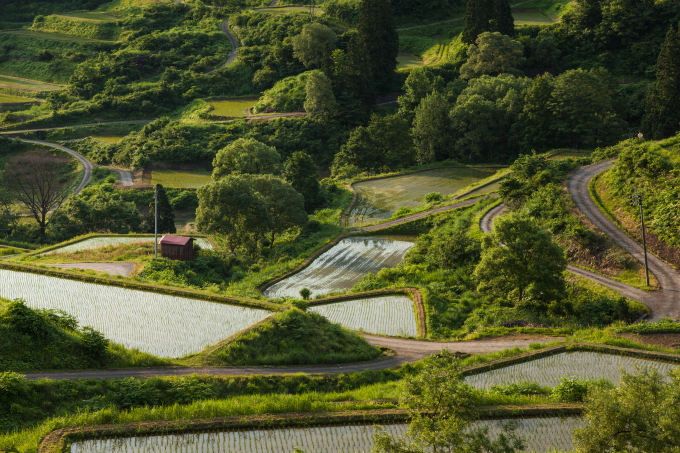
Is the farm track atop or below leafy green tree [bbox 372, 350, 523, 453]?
below

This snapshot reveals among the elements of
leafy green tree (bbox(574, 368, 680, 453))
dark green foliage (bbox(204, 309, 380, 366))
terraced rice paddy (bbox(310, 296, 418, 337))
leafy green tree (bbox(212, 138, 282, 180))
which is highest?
leafy green tree (bbox(574, 368, 680, 453))

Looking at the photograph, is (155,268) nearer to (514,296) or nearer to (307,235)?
(307,235)

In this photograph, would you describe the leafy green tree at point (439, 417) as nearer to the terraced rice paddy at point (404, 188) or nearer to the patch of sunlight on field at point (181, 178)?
the terraced rice paddy at point (404, 188)

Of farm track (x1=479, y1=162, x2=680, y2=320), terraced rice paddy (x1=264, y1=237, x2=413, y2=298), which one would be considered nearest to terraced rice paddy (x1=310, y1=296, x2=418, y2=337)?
terraced rice paddy (x1=264, y1=237, x2=413, y2=298)

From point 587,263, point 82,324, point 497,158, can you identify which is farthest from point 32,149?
point 587,263

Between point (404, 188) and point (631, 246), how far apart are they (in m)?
31.3

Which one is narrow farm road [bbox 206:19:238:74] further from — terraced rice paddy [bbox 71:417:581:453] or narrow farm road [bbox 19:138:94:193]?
terraced rice paddy [bbox 71:417:581:453]

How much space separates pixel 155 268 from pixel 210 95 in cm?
6812

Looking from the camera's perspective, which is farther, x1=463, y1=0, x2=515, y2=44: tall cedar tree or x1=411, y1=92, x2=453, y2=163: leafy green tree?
x1=463, y1=0, x2=515, y2=44: tall cedar tree

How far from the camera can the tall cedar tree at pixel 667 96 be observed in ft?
233

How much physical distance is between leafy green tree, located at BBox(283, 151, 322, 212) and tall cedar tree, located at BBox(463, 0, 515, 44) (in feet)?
139

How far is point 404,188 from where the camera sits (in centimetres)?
7275

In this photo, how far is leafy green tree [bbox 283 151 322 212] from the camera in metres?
66.2

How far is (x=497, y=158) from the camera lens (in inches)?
3155
